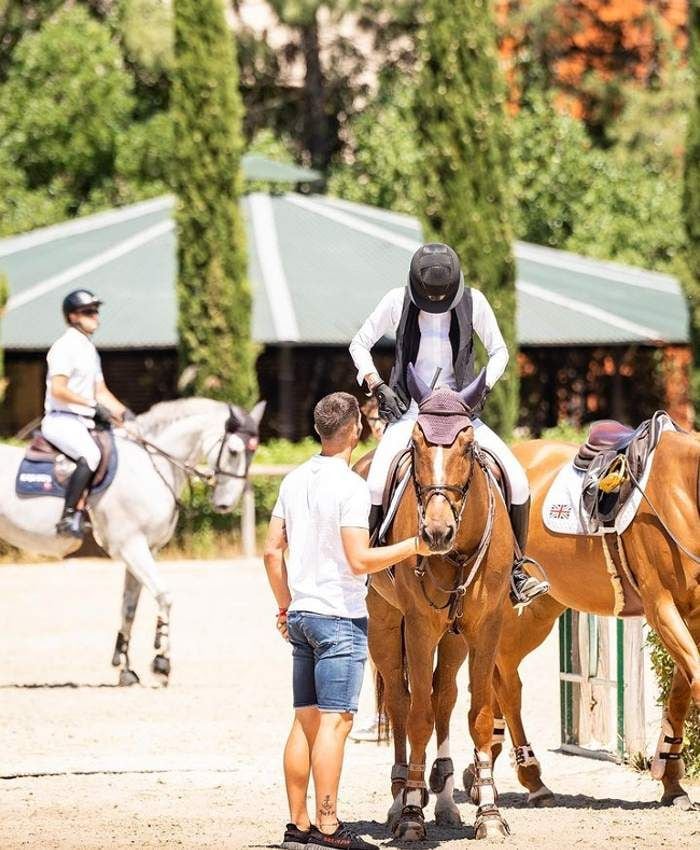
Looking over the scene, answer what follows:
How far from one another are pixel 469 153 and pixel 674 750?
17771 mm

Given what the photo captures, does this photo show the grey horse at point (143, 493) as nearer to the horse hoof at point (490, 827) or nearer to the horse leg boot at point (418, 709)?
the horse leg boot at point (418, 709)

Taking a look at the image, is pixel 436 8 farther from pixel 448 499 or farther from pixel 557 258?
pixel 448 499

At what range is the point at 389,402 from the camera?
8664 millimetres

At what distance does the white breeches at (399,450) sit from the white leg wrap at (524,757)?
5.17ft

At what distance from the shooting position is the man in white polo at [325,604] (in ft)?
24.2

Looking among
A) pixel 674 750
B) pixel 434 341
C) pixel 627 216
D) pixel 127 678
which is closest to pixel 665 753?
pixel 674 750

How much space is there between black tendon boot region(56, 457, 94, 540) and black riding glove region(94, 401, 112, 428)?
1.14 ft

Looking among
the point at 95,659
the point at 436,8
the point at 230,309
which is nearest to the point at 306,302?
the point at 230,309

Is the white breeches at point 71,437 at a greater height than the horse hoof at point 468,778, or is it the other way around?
the white breeches at point 71,437

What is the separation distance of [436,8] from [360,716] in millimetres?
15948

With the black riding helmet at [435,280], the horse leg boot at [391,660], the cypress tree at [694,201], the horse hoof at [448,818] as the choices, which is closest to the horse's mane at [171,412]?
the horse leg boot at [391,660]

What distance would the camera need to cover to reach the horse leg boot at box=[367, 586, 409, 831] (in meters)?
8.67

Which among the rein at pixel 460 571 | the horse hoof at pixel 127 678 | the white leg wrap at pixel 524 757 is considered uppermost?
the rein at pixel 460 571

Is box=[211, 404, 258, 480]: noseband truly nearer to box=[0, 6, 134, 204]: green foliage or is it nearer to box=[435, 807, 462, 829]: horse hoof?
box=[435, 807, 462, 829]: horse hoof
